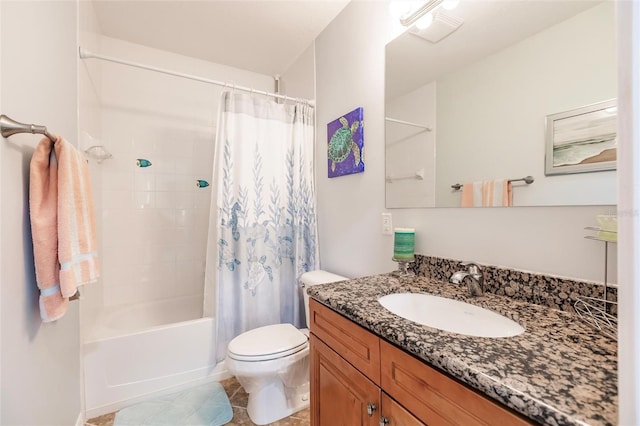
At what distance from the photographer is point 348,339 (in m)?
0.88

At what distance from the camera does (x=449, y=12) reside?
118cm

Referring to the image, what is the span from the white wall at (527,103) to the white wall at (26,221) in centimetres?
150

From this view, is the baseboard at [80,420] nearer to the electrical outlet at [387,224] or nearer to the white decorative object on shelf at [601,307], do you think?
the electrical outlet at [387,224]

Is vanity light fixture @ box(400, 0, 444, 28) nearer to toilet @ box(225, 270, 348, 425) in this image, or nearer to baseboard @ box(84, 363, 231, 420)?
toilet @ box(225, 270, 348, 425)

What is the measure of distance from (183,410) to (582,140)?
7.16 feet

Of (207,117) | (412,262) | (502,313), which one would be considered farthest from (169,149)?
(502,313)

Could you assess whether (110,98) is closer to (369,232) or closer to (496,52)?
(369,232)

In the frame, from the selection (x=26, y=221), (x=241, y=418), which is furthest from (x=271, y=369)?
(x=26, y=221)

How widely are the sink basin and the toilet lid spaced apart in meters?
0.69

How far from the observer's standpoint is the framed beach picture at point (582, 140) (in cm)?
75

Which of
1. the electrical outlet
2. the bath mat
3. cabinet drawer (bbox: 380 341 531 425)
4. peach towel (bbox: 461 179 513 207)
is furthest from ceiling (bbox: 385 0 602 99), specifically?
the bath mat

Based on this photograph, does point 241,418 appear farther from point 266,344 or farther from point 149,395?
point 149,395

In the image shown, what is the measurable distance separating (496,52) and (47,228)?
5.63 ft

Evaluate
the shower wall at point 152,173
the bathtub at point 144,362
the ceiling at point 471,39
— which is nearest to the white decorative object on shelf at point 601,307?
the ceiling at point 471,39
